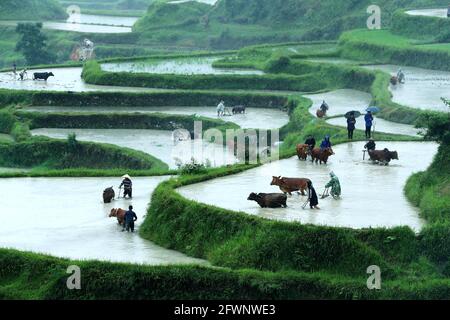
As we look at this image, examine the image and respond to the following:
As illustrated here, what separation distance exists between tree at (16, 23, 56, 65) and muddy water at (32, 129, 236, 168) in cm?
2355

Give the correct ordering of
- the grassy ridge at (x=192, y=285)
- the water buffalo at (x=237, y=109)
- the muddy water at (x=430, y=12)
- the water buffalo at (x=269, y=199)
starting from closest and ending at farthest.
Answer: the grassy ridge at (x=192, y=285), the water buffalo at (x=269, y=199), the water buffalo at (x=237, y=109), the muddy water at (x=430, y=12)

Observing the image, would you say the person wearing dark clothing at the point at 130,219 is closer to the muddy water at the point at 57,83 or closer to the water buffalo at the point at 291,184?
the water buffalo at the point at 291,184

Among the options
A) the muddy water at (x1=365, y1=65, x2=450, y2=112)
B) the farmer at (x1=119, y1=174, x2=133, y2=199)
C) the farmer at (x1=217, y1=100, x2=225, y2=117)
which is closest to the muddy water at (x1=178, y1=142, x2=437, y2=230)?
the farmer at (x1=119, y1=174, x2=133, y2=199)

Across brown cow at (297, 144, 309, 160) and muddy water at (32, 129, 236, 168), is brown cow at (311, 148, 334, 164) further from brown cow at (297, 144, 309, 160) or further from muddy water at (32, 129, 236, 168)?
muddy water at (32, 129, 236, 168)

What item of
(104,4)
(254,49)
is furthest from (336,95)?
(104,4)

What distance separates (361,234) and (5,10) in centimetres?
5774

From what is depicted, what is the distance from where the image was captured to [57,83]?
50.1 m

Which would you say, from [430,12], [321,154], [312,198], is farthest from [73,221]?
[430,12]

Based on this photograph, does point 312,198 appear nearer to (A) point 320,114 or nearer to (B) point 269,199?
(B) point 269,199

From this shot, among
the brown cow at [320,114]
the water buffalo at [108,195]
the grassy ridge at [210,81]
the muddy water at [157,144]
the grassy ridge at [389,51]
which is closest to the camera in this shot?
the water buffalo at [108,195]

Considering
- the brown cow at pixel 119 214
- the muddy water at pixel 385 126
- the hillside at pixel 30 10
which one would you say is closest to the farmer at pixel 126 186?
the brown cow at pixel 119 214

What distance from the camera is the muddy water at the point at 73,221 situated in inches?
933

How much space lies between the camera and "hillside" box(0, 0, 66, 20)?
7738 centimetres

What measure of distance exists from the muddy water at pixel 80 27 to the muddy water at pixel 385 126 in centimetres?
3732
